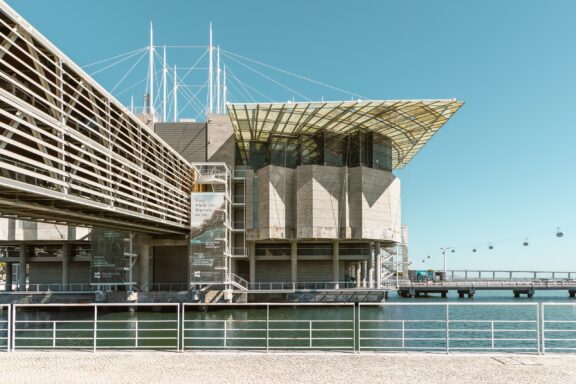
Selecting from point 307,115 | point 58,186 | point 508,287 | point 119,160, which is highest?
point 307,115

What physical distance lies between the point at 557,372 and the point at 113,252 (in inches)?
1676

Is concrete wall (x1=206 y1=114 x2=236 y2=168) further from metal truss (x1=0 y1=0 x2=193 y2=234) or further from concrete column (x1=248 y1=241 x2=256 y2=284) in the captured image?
metal truss (x1=0 y1=0 x2=193 y2=234)

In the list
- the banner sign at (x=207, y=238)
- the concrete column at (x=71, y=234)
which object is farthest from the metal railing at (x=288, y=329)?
the concrete column at (x=71, y=234)

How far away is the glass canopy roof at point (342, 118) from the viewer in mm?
46625

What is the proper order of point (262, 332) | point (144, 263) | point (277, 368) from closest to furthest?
point (277, 368) < point (262, 332) < point (144, 263)

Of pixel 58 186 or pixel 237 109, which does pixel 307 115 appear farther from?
pixel 58 186

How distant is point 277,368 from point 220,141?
154 ft

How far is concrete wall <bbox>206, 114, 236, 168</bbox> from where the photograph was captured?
55.8 meters

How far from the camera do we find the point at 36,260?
193ft

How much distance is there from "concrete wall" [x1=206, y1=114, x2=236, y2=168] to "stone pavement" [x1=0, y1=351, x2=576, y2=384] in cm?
4403

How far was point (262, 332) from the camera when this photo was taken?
89.4ft

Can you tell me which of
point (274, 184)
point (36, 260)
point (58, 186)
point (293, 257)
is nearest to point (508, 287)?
point (293, 257)

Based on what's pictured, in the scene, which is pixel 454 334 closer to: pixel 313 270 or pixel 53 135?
pixel 53 135

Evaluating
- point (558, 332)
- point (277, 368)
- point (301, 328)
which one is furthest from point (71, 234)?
point (277, 368)
